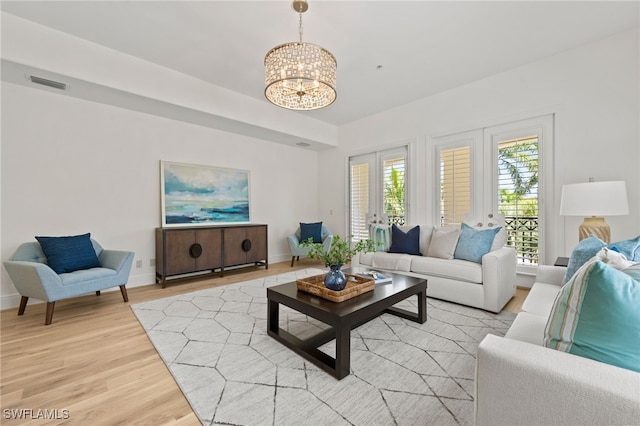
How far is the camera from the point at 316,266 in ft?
17.4

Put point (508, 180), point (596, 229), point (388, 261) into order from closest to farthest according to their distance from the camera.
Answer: point (596, 229)
point (388, 261)
point (508, 180)

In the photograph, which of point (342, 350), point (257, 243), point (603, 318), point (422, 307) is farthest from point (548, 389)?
point (257, 243)

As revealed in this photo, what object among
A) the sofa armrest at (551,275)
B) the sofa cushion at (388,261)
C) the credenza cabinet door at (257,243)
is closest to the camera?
the sofa armrest at (551,275)

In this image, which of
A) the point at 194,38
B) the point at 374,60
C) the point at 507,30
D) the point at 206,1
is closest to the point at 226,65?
the point at 194,38

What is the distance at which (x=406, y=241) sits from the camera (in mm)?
3768

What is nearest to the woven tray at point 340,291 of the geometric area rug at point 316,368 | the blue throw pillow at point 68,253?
the geometric area rug at point 316,368

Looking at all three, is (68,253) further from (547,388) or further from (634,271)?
(634,271)

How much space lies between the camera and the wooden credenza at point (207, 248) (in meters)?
3.96

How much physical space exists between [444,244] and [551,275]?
1.19 m

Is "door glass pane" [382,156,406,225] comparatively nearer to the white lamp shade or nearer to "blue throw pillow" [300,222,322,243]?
"blue throw pillow" [300,222,322,243]

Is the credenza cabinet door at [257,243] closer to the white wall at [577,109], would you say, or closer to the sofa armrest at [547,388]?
the white wall at [577,109]

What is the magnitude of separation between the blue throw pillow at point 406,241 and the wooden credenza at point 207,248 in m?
2.38

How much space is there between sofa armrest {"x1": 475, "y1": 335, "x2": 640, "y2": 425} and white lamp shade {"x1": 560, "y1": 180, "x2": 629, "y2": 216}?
2.47 meters

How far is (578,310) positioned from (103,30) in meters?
4.31
